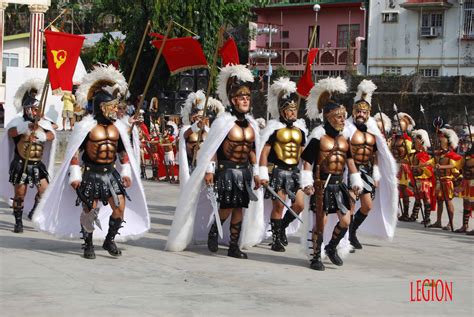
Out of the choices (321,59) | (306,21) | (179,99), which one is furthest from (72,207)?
(306,21)

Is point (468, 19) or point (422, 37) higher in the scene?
point (468, 19)

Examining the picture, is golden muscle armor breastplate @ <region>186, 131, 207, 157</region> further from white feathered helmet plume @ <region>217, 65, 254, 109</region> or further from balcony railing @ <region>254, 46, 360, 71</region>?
balcony railing @ <region>254, 46, 360, 71</region>

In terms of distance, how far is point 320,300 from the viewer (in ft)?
26.8

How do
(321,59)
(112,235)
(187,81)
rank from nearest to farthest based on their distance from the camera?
(112,235)
(187,81)
(321,59)

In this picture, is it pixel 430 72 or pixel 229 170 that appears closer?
pixel 229 170

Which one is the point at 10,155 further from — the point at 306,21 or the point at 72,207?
the point at 306,21

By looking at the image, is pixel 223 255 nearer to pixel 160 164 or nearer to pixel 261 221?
pixel 261 221

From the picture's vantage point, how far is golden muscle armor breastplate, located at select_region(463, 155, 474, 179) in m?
14.1

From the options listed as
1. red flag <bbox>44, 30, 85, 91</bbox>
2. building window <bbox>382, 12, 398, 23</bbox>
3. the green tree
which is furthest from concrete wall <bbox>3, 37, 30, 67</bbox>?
red flag <bbox>44, 30, 85, 91</bbox>

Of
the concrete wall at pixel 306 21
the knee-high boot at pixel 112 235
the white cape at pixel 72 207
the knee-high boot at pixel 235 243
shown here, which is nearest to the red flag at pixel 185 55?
the white cape at pixel 72 207

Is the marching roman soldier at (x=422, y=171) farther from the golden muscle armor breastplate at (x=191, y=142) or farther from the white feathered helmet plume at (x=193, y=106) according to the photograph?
the golden muscle armor breastplate at (x=191, y=142)

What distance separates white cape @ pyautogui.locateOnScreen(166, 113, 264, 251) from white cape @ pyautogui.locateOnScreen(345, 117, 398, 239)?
1.71 metres

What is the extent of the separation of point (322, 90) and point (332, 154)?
1.00 meters

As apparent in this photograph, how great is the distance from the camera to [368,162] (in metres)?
11.8
